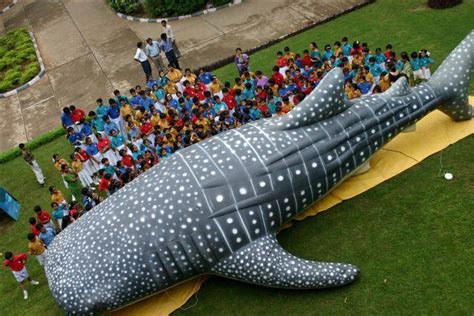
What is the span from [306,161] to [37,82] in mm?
16013

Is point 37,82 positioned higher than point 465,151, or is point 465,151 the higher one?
point 37,82

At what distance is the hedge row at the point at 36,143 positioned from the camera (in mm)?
18203

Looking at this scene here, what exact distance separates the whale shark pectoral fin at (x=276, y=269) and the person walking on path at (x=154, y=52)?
10522 millimetres

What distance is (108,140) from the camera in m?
15.7

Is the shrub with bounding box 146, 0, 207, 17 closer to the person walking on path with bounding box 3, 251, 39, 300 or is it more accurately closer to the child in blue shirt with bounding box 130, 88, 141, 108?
the child in blue shirt with bounding box 130, 88, 141, 108

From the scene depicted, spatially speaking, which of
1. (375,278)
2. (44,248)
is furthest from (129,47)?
(375,278)

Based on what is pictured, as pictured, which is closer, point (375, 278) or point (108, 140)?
point (375, 278)

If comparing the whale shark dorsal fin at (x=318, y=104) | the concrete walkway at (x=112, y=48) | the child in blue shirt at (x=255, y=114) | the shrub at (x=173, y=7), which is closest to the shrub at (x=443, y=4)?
the concrete walkway at (x=112, y=48)

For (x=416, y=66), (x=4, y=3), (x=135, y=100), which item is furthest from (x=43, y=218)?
(x=4, y=3)

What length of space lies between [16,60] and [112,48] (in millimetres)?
5009

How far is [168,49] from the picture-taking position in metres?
19.8

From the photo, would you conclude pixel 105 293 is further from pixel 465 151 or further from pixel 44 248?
pixel 465 151

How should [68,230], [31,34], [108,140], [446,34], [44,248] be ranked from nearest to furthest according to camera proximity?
[68,230] < [44,248] < [108,140] < [446,34] < [31,34]

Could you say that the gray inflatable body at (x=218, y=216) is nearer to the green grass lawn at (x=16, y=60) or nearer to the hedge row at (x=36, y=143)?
the hedge row at (x=36, y=143)
